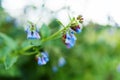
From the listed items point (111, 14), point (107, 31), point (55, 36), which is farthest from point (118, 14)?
point (107, 31)

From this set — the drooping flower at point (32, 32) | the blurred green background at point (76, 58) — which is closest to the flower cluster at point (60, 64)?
the blurred green background at point (76, 58)

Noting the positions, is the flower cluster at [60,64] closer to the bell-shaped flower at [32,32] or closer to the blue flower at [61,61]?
the blue flower at [61,61]

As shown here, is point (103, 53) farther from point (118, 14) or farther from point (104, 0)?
point (118, 14)

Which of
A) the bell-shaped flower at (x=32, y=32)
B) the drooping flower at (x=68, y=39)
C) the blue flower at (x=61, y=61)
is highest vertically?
the blue flower at (x=61, y=61)

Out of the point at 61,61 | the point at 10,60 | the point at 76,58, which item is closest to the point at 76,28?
the point at 10,60

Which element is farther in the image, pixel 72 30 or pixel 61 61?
pixel 61 61

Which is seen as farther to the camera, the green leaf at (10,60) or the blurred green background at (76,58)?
the blurred green background at (76,58)

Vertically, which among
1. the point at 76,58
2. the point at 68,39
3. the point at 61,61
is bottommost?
the point at 68,39

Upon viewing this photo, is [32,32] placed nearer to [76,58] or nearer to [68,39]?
[68,39]
